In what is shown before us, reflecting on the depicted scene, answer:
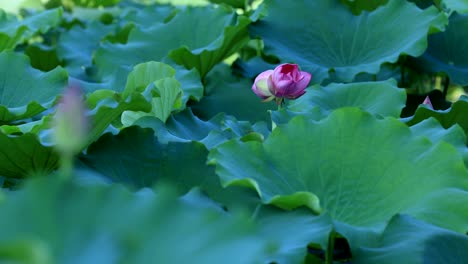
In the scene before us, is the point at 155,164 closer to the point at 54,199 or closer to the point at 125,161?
the point at 125,161

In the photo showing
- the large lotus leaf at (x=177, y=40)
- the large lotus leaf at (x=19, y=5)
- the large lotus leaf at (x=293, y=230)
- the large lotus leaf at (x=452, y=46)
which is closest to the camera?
the large lotus leaf at (x=293, y=230)

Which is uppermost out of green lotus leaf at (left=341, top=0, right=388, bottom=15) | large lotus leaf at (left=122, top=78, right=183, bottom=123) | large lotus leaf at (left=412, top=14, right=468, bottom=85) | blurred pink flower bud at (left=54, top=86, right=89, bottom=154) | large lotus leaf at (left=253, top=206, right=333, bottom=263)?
blurred pink flower bud at (left=54, top=86, right=89, bottom=154)

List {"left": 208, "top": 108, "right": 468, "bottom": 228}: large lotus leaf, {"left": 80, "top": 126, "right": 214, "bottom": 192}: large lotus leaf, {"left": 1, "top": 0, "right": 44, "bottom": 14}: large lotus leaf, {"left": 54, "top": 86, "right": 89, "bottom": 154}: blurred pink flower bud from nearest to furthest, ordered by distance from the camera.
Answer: {"left": 54, "top": 86, "right": 89, "bottom": 154}: blurred pink flower bud, {"left": 208, "top": 108, "right": 468, "bottom": 228}: large lotus leaf, {"left": 80, "top": 126, "right": 214, "bottom": 192}: large lotus leaf, {"left": 1, "top": 0, "right": 44, "bottom": 14}: large lotus leaf

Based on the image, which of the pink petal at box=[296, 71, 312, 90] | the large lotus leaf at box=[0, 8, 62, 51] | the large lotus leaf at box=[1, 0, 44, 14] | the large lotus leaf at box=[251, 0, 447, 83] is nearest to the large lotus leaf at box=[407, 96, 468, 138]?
the pink petal at box=[296, 71, 312, 90]

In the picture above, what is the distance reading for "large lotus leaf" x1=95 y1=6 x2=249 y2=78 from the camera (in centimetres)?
214

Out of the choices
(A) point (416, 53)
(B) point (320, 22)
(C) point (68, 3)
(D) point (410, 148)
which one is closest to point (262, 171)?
(D) point (410, 148)

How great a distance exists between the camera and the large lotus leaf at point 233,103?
2041 mm

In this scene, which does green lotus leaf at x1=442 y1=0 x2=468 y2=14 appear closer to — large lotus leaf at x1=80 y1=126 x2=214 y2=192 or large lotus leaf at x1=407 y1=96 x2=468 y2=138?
large lotus leaf at x1=407 y1=96 x2=468 y2=138

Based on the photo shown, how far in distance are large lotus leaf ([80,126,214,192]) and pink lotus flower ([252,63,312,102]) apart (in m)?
0.33

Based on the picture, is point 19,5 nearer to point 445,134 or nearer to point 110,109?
point 110,109

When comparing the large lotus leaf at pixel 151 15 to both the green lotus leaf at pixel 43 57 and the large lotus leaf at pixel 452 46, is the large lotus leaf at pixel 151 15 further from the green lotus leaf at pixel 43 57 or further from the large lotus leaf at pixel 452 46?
the large lotus leaf at pixel 452 46

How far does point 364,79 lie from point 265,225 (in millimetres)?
1140

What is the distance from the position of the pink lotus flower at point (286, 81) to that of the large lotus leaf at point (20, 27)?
83 cm

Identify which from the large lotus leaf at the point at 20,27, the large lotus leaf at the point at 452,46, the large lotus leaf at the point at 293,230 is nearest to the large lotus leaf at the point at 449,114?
the large lotus leaf at the point at 293,230
